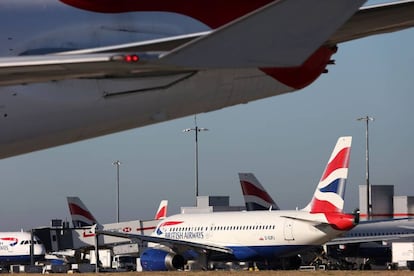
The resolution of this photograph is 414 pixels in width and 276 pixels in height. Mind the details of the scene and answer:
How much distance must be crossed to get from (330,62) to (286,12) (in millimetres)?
3392

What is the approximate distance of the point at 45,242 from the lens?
88750 mm

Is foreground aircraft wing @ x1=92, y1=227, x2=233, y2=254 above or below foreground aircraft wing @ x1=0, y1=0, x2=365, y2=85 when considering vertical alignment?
below

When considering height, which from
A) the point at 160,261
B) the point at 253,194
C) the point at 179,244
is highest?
the point at 253,194

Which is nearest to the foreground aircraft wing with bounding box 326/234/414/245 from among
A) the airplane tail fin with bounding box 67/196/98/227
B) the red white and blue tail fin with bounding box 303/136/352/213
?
the red white and blue tail fin with bounding box 303/136/352/213

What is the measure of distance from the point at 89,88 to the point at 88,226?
3066 inches

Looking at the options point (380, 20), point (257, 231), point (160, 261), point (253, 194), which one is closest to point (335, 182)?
point (257, 231)

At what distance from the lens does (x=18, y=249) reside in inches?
3452

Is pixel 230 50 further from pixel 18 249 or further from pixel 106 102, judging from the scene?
pixel 18 249

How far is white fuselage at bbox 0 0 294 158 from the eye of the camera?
39.2 feet

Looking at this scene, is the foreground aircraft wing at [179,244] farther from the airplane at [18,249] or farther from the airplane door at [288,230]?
the airplane at [18,249]

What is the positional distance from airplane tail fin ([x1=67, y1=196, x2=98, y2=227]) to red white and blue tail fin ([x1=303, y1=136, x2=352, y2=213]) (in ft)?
108

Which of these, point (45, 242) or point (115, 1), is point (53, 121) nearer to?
point (115, 1)

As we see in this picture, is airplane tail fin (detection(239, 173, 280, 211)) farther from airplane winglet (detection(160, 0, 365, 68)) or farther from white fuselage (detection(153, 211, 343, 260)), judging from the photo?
airplane winglet (detection(160, 0, 365, 68))

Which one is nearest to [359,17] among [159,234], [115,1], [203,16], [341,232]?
[203,16]
